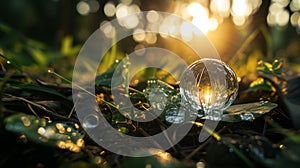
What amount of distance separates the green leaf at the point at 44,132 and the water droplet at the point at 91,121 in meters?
0.13

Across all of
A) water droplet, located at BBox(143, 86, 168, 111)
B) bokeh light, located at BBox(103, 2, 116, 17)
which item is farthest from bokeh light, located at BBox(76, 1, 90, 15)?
water droplet, located at BBox(143, 86, 168, 111)

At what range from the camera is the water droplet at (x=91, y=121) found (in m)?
1.08

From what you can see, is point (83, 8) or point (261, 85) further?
point (83, 8)

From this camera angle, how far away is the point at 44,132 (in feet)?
2.89

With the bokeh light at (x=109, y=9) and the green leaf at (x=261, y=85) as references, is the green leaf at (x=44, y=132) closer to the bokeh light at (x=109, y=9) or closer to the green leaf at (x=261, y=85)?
the green leaf at (x=261, y=85)

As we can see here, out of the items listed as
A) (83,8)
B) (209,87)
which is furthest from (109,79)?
(83,8)

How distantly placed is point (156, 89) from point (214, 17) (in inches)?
111

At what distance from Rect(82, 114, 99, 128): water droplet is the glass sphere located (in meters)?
0.33

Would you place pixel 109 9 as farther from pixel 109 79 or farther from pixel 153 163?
pixel 153 163

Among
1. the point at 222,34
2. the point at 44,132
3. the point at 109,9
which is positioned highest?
the point at 109,9

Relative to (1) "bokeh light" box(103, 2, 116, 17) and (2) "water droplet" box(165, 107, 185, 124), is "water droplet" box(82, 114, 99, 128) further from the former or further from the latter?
(1) "bokeh light" box(103, 2, 116, 17)

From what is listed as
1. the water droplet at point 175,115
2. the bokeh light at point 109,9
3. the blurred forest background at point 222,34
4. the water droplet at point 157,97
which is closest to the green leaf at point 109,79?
the water droplet at point 157,97

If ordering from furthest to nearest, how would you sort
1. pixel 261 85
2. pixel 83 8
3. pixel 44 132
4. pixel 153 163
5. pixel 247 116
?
pixel 83 8, pixel 261 85, pixel 247 116, pixel 44 132, pixel 153 163

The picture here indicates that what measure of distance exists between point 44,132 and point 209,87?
2.06ft
